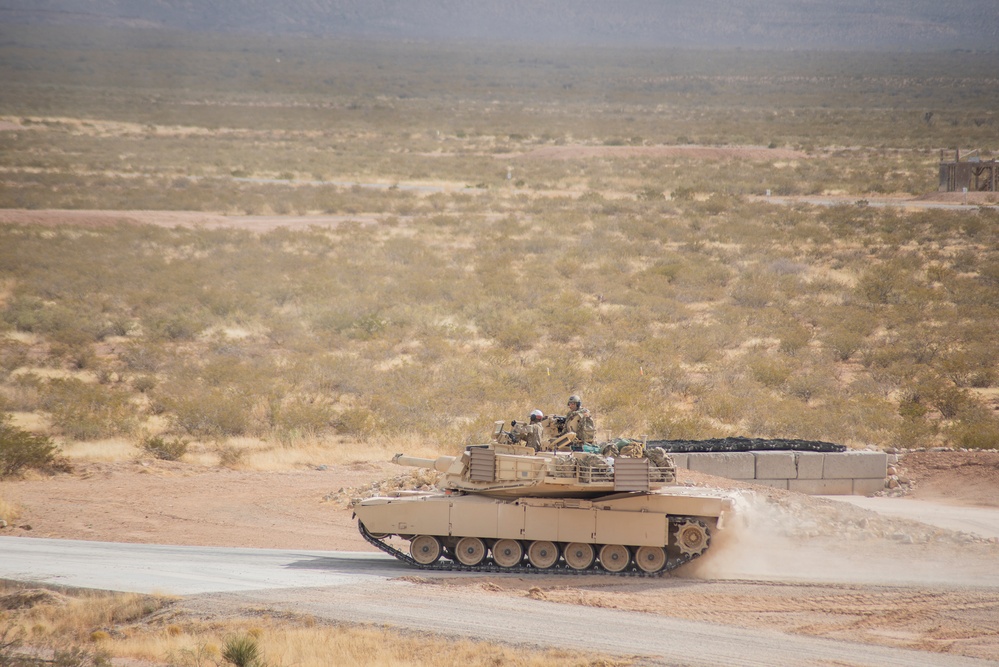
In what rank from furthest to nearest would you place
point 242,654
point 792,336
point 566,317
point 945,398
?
point 566,317, point 792,336, point 945,398, point 242,654

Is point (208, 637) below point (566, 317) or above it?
below

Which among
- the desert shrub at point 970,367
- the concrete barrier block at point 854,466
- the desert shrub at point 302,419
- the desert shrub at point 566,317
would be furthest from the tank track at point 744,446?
the desert shrub at point 566,317

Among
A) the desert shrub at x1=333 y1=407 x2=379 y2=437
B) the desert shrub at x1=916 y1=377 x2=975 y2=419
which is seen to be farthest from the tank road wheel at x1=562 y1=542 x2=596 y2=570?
the desert shrub at x1=916 y1=377 x2=975 y2=419

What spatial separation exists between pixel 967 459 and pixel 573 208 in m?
35.6

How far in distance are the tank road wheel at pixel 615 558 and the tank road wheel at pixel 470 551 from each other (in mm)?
1987

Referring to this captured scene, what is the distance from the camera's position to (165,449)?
23.9m

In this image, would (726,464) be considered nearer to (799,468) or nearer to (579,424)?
(799,468)

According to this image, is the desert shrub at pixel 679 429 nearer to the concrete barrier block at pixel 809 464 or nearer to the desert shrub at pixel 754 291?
the concrete barrier block at pixel 809 464

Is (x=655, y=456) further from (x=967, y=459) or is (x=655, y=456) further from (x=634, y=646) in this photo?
(x=967, y=459)

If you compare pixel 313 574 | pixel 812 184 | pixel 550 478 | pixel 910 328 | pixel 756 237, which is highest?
pixel 812 184

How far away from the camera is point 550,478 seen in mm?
16875

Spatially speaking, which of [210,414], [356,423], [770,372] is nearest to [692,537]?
[356,423]

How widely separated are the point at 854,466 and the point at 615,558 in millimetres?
Result: 7292

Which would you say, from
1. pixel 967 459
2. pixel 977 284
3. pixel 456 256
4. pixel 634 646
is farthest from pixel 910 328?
pixel 634 646
